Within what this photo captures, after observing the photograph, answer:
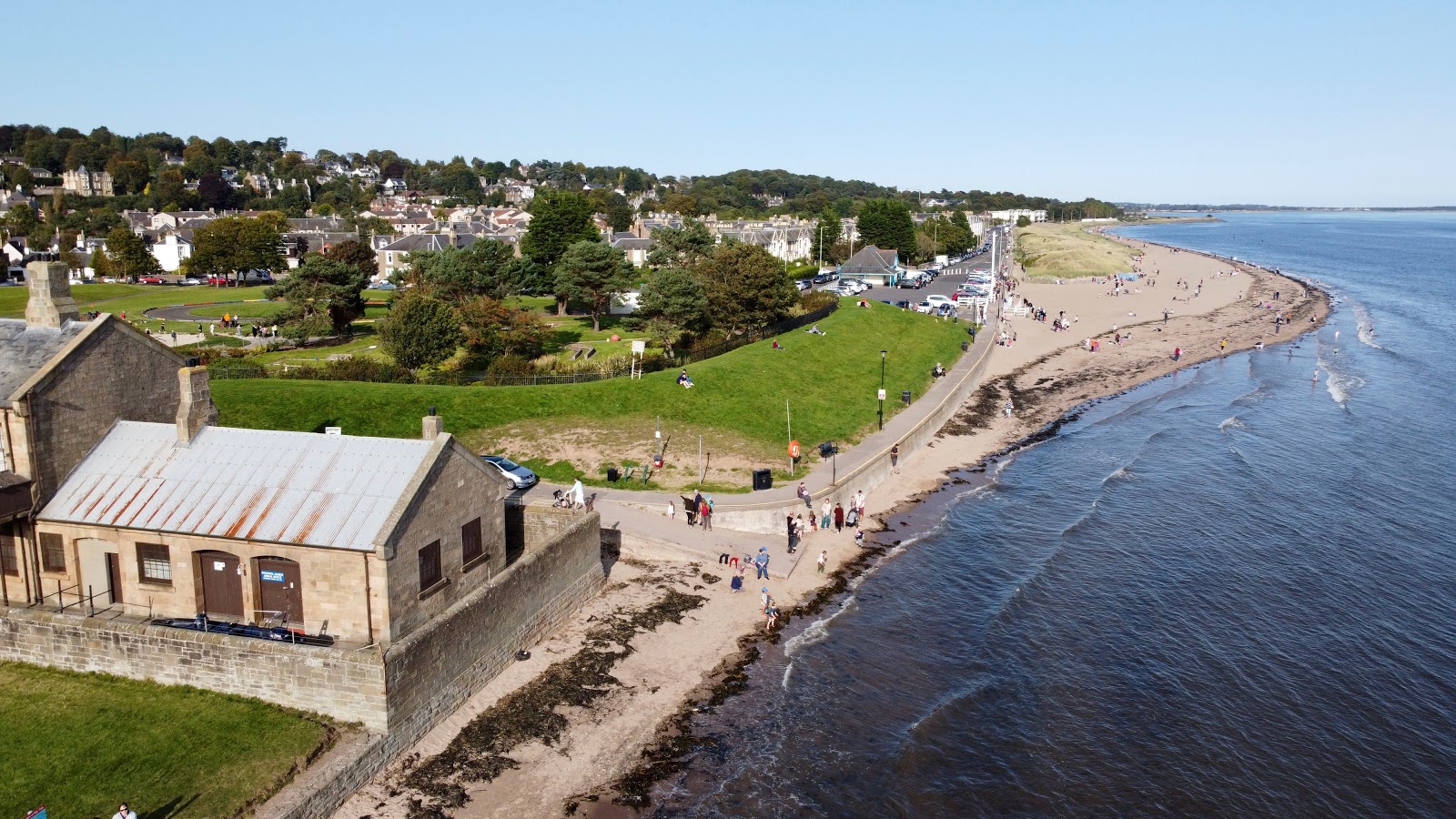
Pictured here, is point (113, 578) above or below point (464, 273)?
below

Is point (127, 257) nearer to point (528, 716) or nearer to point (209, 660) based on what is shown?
point (209, 660)

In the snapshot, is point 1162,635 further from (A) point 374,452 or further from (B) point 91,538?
(B) point 91,538

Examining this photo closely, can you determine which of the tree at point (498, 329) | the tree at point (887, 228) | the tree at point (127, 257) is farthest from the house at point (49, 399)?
the tree at point (887, 228)

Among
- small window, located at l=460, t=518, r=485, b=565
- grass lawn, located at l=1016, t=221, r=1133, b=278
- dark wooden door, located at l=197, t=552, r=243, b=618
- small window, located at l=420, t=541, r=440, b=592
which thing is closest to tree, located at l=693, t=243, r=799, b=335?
small window, located at l=460, t=518, r=485, b=565

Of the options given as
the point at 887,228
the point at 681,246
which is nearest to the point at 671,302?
the point at 681,246

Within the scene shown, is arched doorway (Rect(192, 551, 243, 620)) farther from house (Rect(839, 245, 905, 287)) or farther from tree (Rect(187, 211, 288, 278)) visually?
house (Rect(839, 245, 905, 287))

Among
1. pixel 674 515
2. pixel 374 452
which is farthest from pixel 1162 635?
pixel 374 452

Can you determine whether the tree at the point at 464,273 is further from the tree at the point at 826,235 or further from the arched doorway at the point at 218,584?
the tree at the point at 826,235
